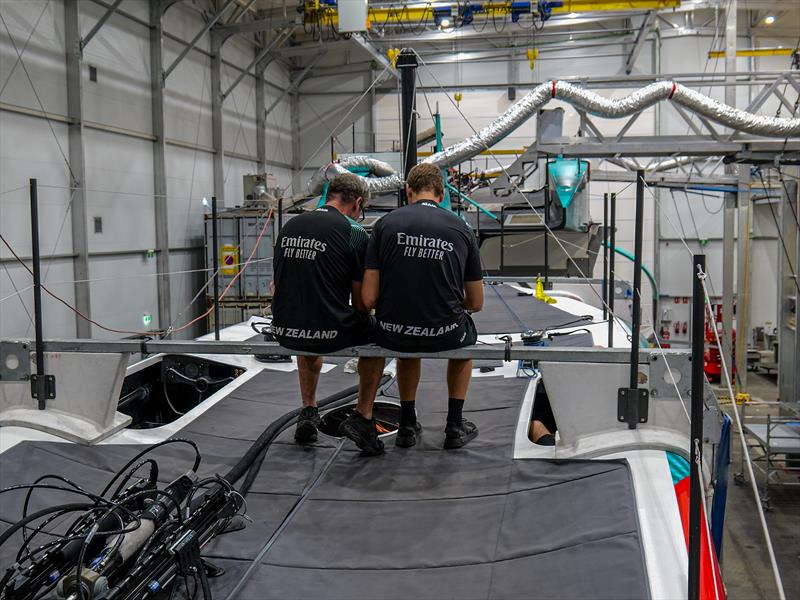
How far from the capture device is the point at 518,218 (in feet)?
35.1

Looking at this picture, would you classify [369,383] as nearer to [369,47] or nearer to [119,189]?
[119,189]

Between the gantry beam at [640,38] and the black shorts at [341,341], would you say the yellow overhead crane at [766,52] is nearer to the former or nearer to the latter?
the gantry beam at [640,38]

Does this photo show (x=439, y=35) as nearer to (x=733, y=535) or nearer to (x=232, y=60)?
(x=232, y=60)

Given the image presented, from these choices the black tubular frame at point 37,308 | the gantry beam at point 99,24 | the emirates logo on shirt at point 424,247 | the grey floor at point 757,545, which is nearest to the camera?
the emirates logo on shirt at point 424,247

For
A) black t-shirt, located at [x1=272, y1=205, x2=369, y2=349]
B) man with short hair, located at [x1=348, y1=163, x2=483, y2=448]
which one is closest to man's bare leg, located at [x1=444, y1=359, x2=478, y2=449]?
man with short hair, located at [x1=348, y1=163, x2=483, y2=448]

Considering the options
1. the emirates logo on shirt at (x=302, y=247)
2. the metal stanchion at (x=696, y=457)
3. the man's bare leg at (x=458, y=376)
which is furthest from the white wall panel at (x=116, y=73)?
the metal stanchion at (x=696, y=457)

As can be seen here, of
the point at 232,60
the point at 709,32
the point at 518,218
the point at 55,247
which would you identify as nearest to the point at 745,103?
the point at 709,32

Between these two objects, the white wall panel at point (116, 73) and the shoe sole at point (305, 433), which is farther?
the white wall panel at point (116, 73)

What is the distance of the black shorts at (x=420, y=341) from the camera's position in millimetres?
3174

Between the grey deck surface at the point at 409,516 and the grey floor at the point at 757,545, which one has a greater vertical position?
the grey deck surface at the point at 409,516

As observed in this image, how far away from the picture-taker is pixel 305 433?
11.5 ft

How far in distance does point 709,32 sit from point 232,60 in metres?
11.3

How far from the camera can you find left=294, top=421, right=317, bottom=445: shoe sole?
11.4 ft

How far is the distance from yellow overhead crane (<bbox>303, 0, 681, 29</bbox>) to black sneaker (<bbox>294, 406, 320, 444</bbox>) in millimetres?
11651
